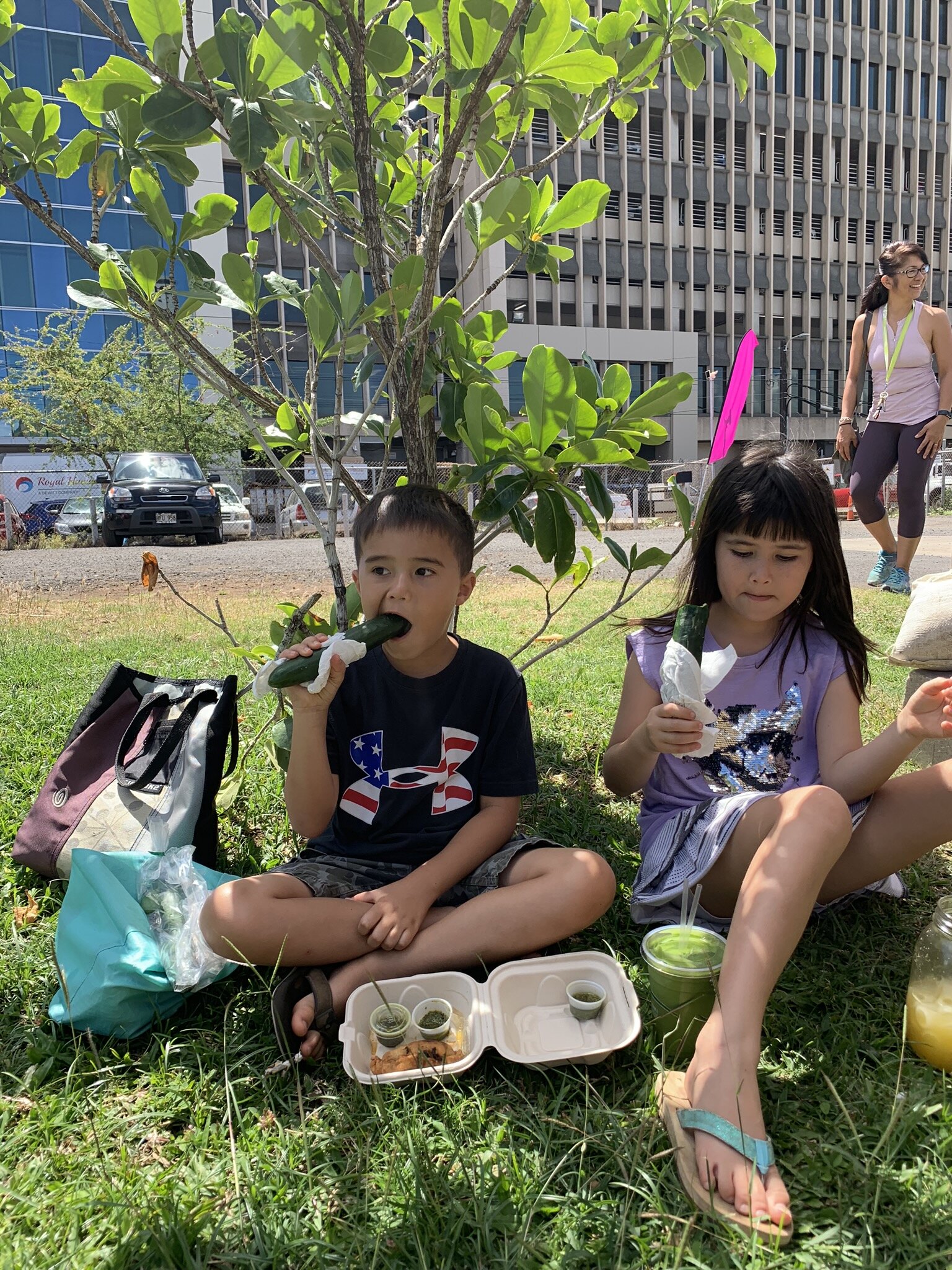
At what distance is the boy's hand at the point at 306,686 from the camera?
5.72 ft

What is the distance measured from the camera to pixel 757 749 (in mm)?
1989

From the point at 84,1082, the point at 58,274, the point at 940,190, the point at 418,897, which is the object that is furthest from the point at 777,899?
the point at 940,190

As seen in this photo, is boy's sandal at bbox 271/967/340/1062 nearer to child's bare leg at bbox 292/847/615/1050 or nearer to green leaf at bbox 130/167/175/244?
child's bare leg at bbox 292/847/615/1050

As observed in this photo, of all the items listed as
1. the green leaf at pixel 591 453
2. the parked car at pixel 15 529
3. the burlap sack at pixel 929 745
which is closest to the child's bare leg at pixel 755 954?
the green leaf at pixel 591 453

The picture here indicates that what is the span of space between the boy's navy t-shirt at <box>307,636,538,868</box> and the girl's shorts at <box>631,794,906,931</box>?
32cm

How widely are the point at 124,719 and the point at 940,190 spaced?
A: 52.0m

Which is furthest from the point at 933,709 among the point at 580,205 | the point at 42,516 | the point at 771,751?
the point at 42,516

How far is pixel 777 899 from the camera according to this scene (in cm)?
148

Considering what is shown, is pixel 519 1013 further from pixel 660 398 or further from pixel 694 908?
pixel 660 398

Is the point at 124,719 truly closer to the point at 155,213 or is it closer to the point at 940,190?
the point at 155,213

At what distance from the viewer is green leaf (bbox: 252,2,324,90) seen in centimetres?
157

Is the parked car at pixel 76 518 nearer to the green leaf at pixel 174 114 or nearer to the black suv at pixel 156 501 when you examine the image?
the black suv at pixel 156 501

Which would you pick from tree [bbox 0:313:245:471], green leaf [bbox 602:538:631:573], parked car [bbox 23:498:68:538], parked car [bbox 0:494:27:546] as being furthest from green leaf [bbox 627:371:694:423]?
tree [bbox 0:313:245:471]

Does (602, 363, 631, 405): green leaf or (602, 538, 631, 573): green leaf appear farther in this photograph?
(602, 538, 631, 573): green leaf
